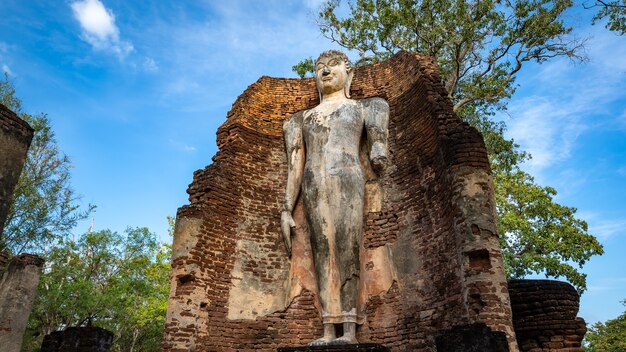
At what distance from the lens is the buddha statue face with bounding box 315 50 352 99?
329 inches

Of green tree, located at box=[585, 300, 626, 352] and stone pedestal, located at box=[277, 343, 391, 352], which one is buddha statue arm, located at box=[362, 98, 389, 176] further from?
green tree, located at box=[585, 300, 626, 352]

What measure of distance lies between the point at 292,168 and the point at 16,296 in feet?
19.1

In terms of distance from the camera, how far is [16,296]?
9055 mm

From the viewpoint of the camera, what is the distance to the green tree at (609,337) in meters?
22.4

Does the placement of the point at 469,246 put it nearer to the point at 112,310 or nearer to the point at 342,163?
the point at 342,163

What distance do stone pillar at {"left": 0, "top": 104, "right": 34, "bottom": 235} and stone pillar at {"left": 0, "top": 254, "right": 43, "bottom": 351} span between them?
2.79m

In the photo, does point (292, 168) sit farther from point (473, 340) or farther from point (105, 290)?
point (105, 290)

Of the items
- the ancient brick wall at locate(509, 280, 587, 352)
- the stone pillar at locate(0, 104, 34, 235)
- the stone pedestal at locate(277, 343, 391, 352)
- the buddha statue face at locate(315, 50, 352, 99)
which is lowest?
the stone pedestal at locate(277, 343, 391, 352)

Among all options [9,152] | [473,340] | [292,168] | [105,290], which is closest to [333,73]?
[292,168]

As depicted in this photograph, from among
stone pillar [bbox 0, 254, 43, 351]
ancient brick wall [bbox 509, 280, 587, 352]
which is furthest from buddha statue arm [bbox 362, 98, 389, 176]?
stone pillar [bbox 0, 254, 43, 351]

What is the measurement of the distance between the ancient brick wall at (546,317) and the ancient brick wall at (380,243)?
85 centimetres

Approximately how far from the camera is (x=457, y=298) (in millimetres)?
5812

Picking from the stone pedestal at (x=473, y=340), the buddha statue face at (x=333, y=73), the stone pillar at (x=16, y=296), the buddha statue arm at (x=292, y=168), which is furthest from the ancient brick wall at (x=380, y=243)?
the stone pillar at (x=16, y=296)

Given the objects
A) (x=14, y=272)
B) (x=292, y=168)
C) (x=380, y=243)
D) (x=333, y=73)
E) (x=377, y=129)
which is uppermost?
(x=333, y=73)
